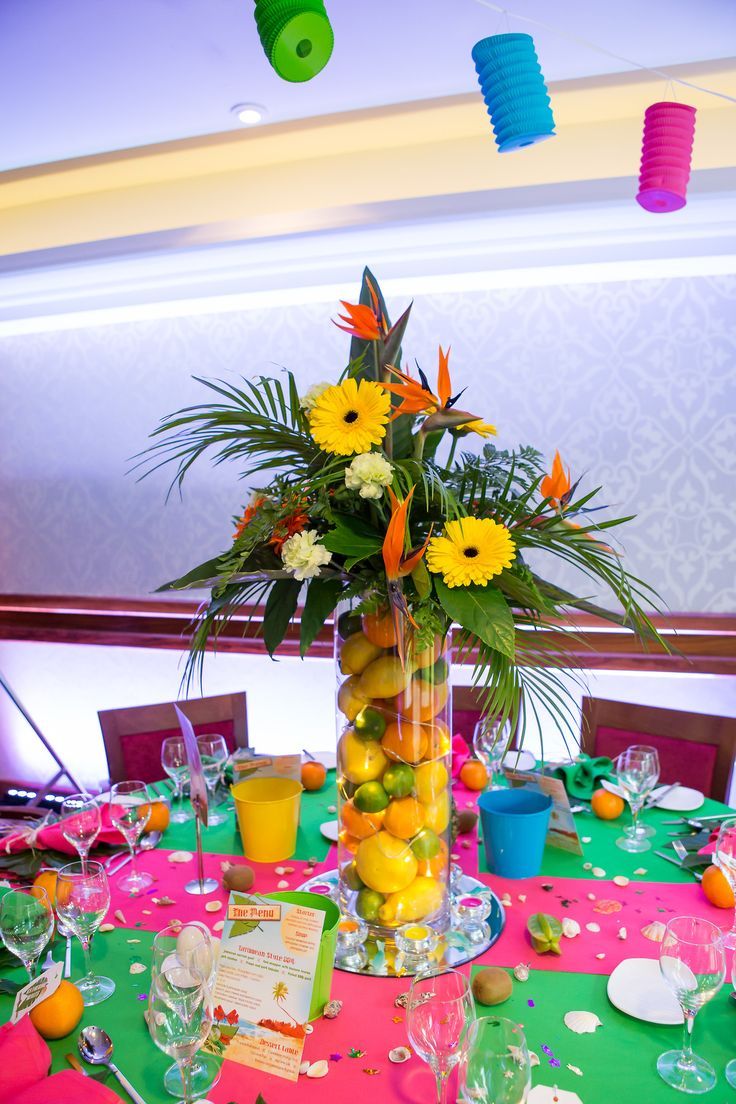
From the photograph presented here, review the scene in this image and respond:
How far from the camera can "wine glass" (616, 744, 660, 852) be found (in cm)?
167

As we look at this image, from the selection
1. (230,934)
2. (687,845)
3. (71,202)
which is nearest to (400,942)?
(230,934)

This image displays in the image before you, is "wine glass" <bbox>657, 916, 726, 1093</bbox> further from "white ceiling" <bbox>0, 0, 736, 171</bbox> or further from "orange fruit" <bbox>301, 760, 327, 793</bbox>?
"white ceiling" <bbox>0, 0, 736, 171</bbox>

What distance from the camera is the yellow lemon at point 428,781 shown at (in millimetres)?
1244

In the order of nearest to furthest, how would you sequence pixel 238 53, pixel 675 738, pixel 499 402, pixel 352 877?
pixel 352 877, pixel 675 738, pixel 238 53, pixel 499 402

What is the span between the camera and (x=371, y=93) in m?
2.63

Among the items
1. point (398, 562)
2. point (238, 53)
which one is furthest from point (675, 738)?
point (238, 53)

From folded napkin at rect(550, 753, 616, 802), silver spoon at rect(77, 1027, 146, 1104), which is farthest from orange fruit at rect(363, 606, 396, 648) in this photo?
folded napkin at rect(550, 753, 616, 802)

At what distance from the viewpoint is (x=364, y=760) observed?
1.25 metres

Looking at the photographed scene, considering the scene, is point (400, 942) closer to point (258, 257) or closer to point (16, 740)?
point (258, 257)

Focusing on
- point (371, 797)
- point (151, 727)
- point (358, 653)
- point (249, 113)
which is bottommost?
point (151, 727)

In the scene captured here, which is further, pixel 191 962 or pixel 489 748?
pixel 489 748

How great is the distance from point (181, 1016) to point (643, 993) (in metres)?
0.66

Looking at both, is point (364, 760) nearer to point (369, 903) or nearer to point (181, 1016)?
point (369, 903)

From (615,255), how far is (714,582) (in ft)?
4.23
